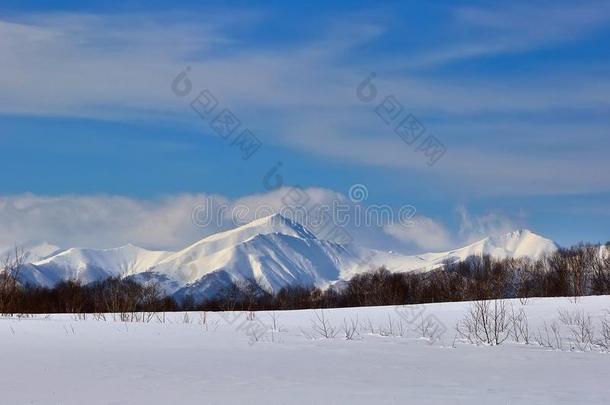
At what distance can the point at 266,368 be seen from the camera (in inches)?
507

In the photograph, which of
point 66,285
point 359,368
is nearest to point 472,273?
point 66,285

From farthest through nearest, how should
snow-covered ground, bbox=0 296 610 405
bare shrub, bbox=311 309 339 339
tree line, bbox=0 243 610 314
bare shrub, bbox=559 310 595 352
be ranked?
tree line, bbox=0 243 610 314, bare shrub, bbox=559 310 595 352, bare shrub, bbox=311 309 339 339, snow-covered ground, bbox=0 296 610 405

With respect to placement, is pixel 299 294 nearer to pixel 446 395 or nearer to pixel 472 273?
pixel 472 273

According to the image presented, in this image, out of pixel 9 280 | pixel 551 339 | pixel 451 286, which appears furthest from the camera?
pixel 451 286

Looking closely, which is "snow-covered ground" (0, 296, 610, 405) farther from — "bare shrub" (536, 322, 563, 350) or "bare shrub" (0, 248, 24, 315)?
"bare shrub" (0, 248, 24, 315)

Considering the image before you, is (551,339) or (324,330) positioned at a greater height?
(324,330)

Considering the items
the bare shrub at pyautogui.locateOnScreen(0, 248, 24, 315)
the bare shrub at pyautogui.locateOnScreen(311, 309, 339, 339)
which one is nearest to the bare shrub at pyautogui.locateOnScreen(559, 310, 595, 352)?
the bare shrub at pyautogui.locateOnScreen(311, 309, 339, 339)

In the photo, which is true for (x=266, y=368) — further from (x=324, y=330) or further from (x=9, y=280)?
(x=9, y=280)

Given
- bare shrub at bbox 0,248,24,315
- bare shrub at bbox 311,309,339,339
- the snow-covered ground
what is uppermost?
bare shrub at bbox 0,248,24,315

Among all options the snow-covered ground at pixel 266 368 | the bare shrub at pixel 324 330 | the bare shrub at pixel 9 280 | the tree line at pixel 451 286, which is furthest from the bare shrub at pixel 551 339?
the tree line at pixel 451 286

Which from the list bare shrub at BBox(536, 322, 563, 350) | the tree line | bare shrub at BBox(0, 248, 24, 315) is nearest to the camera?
bare shrub at BBox(536, 322, 563, 350)

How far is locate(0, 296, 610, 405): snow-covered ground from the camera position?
9.80 m

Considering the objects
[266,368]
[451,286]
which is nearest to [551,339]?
[266,368]

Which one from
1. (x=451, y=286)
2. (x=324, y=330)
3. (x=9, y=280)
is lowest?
(x=324, y=330)
